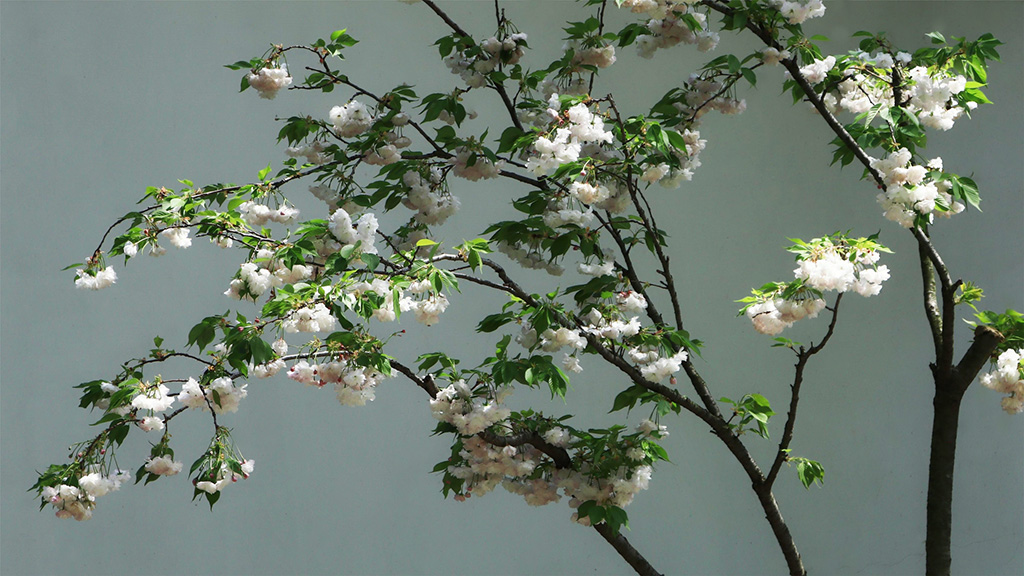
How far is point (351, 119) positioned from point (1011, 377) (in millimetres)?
1661

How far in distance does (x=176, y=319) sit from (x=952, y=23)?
12.1 feet

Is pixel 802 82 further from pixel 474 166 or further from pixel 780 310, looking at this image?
pixel 474 166

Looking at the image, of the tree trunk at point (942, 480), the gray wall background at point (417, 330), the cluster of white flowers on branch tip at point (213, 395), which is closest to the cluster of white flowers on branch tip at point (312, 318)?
the cluster of white flowers on branch tip at point (213, 395)

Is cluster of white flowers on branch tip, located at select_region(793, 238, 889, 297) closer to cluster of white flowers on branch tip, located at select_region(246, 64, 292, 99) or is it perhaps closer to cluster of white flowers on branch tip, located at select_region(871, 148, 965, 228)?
cluster of white flowers on branch tip, located at select_region(871, 148, 965, 228)

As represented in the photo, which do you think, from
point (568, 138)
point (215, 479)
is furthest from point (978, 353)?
point (215, 479)

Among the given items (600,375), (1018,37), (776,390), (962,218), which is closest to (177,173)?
(600,375)

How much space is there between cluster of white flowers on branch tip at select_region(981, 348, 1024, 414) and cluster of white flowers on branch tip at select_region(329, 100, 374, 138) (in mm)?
1597

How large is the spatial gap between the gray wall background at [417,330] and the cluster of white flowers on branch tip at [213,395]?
186 centimetres

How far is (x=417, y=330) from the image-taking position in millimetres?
3963

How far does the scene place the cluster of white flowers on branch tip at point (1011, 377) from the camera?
222cm

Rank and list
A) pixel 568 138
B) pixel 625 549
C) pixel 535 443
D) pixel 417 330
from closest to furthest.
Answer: pixel 568 138, pixel 535 443, pixel 625 549, pixel 417 330

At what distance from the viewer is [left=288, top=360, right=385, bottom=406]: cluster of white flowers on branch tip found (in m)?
1.94

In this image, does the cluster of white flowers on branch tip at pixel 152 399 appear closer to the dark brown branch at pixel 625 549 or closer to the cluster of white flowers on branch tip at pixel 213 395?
the cluster of white flowers on branch tip at pixel 213 395

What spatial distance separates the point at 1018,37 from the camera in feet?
14.4
